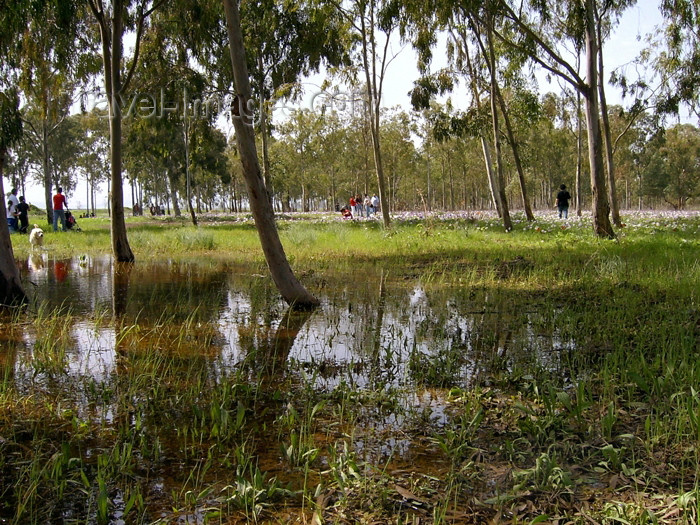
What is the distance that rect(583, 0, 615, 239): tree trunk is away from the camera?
12.8 m

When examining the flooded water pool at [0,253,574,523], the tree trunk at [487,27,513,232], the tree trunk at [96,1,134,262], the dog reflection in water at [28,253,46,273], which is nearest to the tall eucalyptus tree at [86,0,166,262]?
the tree trunk at [96,1,134,262]

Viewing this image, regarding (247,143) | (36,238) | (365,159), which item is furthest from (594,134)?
(365,159)

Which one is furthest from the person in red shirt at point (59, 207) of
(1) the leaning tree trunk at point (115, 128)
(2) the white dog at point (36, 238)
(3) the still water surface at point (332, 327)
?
(3) the still water surface at point (332, 327)

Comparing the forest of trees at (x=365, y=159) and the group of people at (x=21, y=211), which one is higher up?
the forest of trees at (x=365, y=159)

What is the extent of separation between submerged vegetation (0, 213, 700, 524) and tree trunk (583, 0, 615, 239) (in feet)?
16.0

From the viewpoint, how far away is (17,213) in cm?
2105

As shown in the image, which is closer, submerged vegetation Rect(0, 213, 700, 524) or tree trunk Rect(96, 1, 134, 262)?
submerged vegetation Rect(0, 213, 700, 524)

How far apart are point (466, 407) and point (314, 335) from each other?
265 cm

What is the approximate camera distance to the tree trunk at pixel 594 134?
12.8m

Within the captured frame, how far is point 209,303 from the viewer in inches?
300

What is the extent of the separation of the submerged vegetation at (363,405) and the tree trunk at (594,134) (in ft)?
16.0

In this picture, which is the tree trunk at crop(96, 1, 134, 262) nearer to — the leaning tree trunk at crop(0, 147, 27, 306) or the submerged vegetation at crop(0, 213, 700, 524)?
the submerged vegetation at crop(0, 213, 700, 524)

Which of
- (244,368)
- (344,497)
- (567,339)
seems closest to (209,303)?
(244,368)

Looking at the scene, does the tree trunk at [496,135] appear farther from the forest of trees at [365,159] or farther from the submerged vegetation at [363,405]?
the forest of trees at [365,159]
